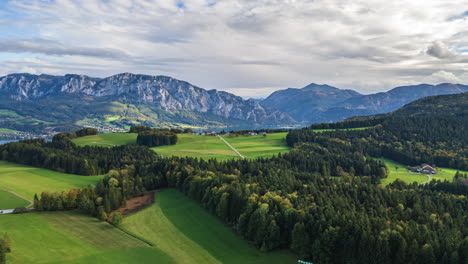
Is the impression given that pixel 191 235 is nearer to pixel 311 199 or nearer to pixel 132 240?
pixel 132 240

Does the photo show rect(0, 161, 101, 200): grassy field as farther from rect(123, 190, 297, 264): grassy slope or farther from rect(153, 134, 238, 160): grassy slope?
rect(153, 134, 238, 160): grassy slope

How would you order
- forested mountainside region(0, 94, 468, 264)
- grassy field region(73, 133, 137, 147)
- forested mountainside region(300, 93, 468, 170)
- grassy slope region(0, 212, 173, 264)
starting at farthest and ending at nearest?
1. grassy field region(73, 133, 137, 147)
2. forested mountainside region(300, 93, 468, 170)
3. grassy slope region(0, 212, 173, 264)
4. forested mountainside region(0, 94, 468, 264)

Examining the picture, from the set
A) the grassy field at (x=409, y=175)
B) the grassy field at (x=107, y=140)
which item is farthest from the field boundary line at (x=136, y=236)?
the grassy field at (x=107, y=140)

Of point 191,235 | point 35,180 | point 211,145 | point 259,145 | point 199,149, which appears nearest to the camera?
point 191,235

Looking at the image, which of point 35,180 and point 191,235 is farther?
point 35,180

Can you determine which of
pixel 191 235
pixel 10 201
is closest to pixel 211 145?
pixel 10 201

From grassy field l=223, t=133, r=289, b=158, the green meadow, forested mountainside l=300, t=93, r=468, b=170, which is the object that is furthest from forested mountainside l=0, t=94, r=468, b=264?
grassy field l=223, t=133, r=289, b=158

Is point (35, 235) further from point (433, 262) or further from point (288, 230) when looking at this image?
point (433, 262)
